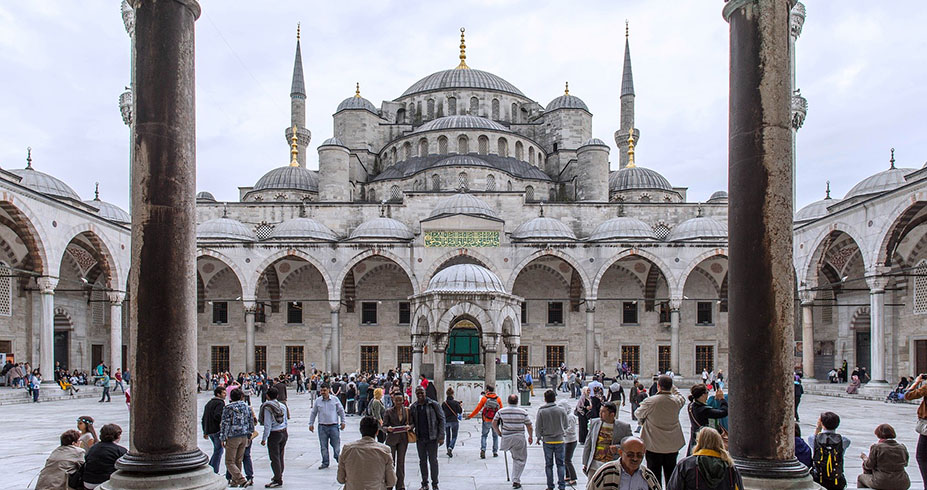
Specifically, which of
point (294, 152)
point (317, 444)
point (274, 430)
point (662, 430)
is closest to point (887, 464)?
point (662, 430)

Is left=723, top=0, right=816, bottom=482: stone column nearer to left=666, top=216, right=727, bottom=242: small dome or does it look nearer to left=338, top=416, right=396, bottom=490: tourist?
left=338, top=416, right=396, bottom=490: tourist

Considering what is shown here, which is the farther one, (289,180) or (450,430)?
(289,180)

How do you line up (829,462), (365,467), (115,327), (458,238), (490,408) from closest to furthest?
(365,467)
(829,462)
(490,408)
(115,327)
(458,238)

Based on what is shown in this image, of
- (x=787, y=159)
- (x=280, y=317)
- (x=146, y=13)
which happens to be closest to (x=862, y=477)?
(x=787, y=159)

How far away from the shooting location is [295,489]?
22.4ft

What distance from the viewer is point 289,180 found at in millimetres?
31344

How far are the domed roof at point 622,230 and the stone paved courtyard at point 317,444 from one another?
861cm

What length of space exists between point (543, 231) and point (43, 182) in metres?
16.2

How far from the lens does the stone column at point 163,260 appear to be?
454cm

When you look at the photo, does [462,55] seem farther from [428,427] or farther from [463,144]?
[428,427]

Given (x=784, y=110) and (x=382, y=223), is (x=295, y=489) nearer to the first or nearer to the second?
(x=784, y=110)

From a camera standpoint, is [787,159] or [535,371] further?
[535,371]

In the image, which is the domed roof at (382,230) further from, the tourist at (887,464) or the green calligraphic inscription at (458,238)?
the tourist at (887,464)

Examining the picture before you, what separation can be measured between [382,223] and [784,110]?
21.9 m
